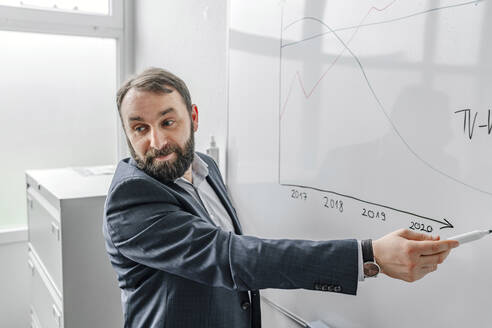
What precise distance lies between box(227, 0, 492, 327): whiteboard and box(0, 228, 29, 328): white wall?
63.3 inches

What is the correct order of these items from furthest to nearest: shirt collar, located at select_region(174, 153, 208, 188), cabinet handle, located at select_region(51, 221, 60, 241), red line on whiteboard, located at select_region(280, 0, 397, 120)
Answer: cabinet handle, located at select_region(51, 221, 60, 241) → shirt collar, located at select_region(174, 153, 208, 188) → red line on whiteboard, located at select_region(280, 0, 397, 120)

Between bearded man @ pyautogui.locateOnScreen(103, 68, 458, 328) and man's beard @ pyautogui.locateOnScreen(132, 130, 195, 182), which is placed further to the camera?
man's beard @ pyautogui.locateOnScreen(132, 130, 195, 182)

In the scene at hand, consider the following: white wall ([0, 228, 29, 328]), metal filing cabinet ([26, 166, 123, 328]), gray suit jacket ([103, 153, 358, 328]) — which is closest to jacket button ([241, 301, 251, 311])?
gray suit jacket ([103, 153, 358, 328])

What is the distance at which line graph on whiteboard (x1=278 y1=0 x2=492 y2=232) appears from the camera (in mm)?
752

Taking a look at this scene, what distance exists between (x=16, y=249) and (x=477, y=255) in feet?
7.46

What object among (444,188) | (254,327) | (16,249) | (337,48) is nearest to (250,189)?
(254,327)

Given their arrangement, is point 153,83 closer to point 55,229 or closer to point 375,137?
point 375,137

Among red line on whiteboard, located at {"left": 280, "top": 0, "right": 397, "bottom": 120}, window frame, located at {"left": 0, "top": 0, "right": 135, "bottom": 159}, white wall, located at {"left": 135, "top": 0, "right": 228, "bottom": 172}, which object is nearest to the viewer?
red line on whiteboard, located at {"left": 280, "top": 0, "right": 397, "bottom": 120}

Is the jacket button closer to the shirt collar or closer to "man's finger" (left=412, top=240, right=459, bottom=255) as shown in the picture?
the shirt collar

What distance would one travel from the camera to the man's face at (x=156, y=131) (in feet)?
3.13

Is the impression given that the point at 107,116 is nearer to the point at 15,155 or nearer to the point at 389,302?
the point at 15,155

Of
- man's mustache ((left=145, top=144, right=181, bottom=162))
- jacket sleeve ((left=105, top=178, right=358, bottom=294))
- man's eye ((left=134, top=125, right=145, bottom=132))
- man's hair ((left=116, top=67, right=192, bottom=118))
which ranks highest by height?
man's hair ((left=116, top=67, right=192, bottom=118))

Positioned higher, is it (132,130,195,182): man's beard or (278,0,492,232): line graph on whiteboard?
(278,0,492,232): line graph on whiteboard

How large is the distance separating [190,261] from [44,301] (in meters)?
1.41
